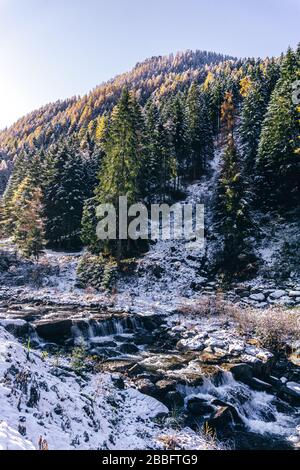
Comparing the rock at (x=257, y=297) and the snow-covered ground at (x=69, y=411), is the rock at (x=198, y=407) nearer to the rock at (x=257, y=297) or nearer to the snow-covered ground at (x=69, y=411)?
the snow-covered ground at (x=69, y=411)

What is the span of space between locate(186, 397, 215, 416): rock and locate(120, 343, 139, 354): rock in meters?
5.92

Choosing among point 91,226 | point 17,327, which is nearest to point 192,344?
point 17,327

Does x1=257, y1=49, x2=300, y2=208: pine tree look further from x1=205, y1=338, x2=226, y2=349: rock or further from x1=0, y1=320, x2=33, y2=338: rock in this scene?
x1=0, y1=320, x2=33, y2=338: rock

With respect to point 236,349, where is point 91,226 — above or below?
above

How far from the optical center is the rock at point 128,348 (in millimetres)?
18967

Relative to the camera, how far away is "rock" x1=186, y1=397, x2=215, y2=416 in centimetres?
1294

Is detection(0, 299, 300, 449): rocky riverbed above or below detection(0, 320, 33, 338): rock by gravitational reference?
below

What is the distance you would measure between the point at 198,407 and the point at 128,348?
6925mm

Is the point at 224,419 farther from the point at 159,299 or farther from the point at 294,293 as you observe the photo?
the point at 159,299

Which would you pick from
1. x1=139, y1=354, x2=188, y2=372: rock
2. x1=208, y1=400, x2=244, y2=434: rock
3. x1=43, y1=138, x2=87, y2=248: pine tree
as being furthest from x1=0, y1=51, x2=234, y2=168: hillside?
x1=208, y1=400, x2=244, y2=434: rock

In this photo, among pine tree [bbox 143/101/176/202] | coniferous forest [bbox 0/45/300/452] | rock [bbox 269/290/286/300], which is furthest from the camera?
pine tree [bbox 143/101/176/202]

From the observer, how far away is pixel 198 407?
43.0ft
